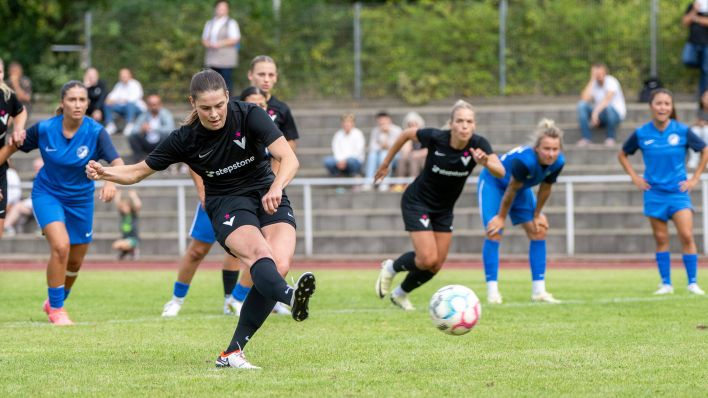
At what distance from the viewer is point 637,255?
18.6m

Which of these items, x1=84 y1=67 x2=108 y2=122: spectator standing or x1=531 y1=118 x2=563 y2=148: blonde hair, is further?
x1=84 y1=67 x2=108 y2=122: spectator standing

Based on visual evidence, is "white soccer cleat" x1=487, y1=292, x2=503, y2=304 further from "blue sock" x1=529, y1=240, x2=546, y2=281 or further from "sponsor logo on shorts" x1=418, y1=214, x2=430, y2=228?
"sponsor logo on shorts" x1=418, y1=214, x2=430, y2=228

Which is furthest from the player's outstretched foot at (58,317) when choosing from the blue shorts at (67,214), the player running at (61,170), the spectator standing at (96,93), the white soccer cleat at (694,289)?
the spectator standing at (96,93)

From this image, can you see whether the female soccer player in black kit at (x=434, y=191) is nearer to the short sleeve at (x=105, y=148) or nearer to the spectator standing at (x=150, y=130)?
the short sleeve at (x=105, y=148)

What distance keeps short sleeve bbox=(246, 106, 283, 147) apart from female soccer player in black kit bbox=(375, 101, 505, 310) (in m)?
3.58

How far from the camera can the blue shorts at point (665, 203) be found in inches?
494

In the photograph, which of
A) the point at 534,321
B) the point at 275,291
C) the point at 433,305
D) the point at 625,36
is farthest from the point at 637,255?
the point at 275,291

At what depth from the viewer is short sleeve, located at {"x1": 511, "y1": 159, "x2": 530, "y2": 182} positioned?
454 inches

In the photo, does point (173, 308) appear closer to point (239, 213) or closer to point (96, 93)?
point (239, 213)

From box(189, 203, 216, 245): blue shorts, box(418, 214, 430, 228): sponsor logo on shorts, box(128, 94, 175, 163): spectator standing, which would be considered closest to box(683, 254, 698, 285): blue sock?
box(418, 214, 430, 228): sponsor logo on shorts

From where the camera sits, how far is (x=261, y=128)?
24.4 feet

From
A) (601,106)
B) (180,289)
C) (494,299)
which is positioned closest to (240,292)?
(180,289)

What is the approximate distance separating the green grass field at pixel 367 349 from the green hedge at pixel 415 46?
12378 mm

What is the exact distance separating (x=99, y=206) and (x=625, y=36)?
451 inches
